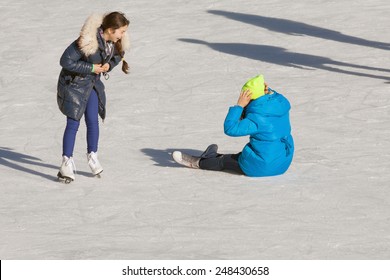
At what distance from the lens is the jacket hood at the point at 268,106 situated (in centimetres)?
1074

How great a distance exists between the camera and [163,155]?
1191 centimetres

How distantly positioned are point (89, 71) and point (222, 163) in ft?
4.81

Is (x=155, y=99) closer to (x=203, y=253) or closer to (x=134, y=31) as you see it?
(x=134, y=31)

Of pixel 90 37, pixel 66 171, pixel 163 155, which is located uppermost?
pixel 90 37

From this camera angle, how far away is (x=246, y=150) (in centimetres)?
1089

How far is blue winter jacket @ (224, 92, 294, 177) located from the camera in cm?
1070

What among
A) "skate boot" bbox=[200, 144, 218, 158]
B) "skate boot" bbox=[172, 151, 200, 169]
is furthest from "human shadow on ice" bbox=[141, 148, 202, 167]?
"skate boot" bbox=[200, 144, 218, 158]

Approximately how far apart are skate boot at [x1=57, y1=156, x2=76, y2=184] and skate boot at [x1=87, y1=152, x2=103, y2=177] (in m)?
0.14

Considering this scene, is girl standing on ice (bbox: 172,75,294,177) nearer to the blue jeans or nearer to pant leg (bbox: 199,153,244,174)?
pant leg (bbox: 199,153,244,174)

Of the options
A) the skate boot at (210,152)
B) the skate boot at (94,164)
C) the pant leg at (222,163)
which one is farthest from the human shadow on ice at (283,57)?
the skate boot at (94,164)

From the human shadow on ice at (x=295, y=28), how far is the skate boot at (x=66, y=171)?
250 inches

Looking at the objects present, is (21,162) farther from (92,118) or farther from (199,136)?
(199,136)

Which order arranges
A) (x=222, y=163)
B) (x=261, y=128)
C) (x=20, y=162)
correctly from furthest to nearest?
1. (x=20, y=162)
2. (x=222, y=163)
3. (x=261, y=128)

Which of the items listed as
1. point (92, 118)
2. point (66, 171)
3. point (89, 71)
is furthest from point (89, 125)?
point (89, 71)
